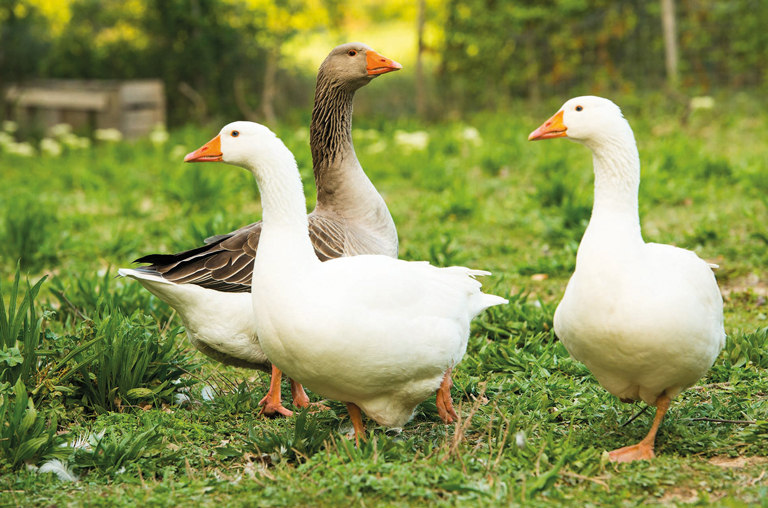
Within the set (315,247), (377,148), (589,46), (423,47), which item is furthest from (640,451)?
(423,47)

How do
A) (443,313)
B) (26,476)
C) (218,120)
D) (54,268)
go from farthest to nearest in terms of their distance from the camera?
(218,120) < (54,268) < (443,313) < (26,476)

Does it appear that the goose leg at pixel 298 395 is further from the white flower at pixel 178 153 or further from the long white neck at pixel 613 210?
the white flower at pixel 178 153

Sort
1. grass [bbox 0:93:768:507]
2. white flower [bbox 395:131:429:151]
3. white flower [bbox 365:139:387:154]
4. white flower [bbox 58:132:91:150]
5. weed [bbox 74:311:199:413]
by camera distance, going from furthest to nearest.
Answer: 1. white flower [bbox 58:132:91:150]
2. white flower [bbox 365:139:387:154]
3. white flower [bbox 395:131:429:151]
4. weed [bbox 74:311:199:413]
5. grass [bbox 0:93:768:507]

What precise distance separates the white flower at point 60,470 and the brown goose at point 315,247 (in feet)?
2.80

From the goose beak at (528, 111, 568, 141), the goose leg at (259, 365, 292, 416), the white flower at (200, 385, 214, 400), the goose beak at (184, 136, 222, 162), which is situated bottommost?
the white flower at (200, 385, 214, 400)

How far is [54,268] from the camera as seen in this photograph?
586cm

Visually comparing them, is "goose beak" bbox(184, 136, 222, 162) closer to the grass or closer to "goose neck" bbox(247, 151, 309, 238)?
"goose neck" bbox(247, 151, 309, 238)

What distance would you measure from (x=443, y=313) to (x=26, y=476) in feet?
5.56

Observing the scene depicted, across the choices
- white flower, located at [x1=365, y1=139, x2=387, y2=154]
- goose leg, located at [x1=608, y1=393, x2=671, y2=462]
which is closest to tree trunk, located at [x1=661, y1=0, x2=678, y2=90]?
white flower, located at [x1=365, y1=139, x2=387, y2=154]

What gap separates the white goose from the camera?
2619 millimetres

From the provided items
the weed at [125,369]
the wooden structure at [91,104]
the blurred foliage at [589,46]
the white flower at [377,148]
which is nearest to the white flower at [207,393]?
the weed at [125,369]

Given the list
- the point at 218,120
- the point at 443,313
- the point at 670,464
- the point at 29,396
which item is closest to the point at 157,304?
the point at 29,396

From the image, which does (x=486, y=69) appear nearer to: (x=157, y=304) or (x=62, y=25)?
(x=62, y=25)

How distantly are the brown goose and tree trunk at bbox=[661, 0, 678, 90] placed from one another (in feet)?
27.7
